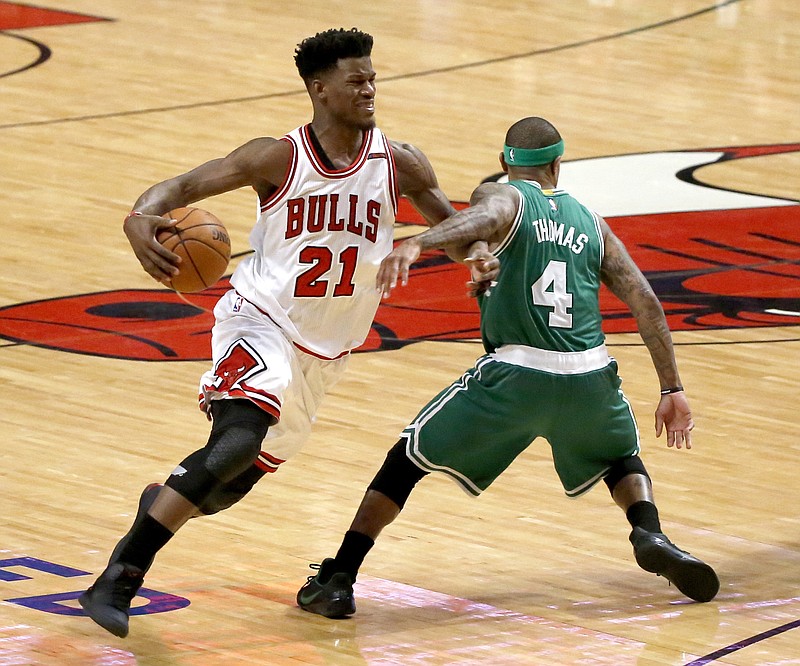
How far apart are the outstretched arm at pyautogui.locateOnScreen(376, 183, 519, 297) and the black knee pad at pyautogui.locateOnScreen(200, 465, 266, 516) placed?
2.71ft

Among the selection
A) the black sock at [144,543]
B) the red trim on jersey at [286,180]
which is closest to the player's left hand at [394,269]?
the red trim on jersey at [286,180]

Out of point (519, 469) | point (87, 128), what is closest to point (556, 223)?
point (519, 469)

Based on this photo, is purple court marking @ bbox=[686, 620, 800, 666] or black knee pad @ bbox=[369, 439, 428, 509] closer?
purple court marking @ bbox=[686, 620, 800, 666]

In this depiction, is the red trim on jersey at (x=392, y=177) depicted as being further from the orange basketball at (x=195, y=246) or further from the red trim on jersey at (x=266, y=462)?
the red trim on jersey at (x=266, y=462)

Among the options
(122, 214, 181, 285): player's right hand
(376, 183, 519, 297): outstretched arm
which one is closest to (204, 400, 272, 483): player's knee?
(122, 214, 181, 285): player's right hand

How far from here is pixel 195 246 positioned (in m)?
5.49

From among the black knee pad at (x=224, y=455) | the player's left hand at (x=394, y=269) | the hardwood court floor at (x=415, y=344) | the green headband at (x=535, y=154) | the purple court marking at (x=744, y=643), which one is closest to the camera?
the player's left hand at (x=394, y=269)

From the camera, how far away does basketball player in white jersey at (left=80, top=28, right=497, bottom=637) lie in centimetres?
539

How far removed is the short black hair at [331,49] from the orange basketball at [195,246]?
0.58 m

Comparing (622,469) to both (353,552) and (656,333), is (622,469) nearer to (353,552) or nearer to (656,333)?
(656,333)

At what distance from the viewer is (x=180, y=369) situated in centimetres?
854

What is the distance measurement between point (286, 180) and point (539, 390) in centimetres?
101

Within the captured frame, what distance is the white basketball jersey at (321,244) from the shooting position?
550 centimetres

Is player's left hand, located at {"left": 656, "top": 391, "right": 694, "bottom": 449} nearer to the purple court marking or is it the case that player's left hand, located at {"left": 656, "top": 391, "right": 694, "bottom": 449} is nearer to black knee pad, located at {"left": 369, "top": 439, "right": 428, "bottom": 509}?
the purple court marking
